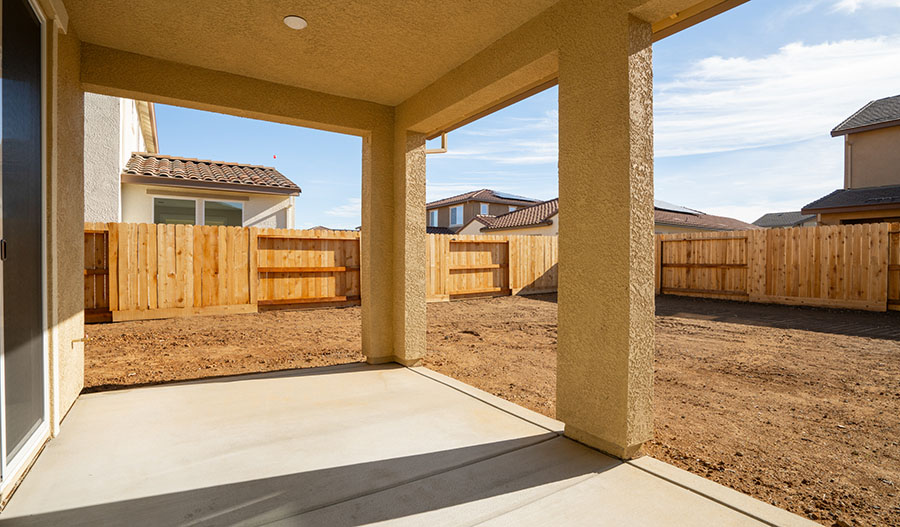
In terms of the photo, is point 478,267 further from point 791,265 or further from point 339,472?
point 339,472

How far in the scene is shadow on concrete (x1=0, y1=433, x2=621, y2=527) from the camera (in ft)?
5.93

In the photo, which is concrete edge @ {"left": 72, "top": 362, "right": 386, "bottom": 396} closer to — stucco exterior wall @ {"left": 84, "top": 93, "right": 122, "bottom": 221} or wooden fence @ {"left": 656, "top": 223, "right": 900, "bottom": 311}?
stucco exterior wall @ {"left": 84, "top": 93, "right": 122, "bottom": 221}

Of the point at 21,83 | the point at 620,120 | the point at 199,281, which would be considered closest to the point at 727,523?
the point at 620,120

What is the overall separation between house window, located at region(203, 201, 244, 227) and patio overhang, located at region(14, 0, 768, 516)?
27.9ft

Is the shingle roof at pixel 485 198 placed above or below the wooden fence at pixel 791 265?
above

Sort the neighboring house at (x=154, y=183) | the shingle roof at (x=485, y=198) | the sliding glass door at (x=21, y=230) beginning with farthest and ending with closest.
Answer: the shingle roof at (x=485, y=198) < the neighboring house at (x=154, y=183) < the sliding glass door at (x=21, y=230)

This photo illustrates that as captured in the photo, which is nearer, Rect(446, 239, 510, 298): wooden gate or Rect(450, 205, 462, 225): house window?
Rect(446, 239, 510, 298): wooden gate

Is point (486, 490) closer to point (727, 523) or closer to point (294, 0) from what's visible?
point (727, 523)

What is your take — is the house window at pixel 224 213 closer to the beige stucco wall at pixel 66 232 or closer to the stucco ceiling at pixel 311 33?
the beige stucco wall at pixel 66 232

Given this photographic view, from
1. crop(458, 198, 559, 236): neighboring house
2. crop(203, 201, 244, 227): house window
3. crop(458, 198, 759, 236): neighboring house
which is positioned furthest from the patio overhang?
crop(458, 198, 759, 236): neighboring house

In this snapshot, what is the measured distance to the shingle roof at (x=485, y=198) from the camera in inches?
1053

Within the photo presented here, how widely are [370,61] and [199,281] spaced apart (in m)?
6.59

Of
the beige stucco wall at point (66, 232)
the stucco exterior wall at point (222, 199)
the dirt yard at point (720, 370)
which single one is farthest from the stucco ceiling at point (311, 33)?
the stucco exterior wall at point (222, 199)

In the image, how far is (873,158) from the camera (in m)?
13.3
